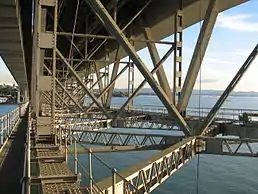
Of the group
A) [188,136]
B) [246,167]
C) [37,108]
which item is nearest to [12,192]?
[37,108]

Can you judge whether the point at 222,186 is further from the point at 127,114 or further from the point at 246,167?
the point at 127,114

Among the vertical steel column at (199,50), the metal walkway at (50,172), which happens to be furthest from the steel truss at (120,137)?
the metal walkway at (50,172)

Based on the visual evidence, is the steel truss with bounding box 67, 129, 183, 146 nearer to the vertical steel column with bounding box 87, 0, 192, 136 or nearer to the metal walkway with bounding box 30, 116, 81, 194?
the vertical steel column with bounding box 87, 0, 192, 136

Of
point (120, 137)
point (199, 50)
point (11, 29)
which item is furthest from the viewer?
point (120, 137)

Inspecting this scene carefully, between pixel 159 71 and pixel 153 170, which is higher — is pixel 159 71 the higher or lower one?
the higher one

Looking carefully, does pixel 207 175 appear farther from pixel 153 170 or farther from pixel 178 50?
pixel 153 170

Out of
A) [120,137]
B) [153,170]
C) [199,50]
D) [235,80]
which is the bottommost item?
[153,170]

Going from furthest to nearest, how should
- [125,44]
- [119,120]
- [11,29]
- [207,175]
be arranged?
[207,175] < [119,120] < [11,29] < [125,44]

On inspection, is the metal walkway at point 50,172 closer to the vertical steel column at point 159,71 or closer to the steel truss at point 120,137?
the steel truss at point 120,137

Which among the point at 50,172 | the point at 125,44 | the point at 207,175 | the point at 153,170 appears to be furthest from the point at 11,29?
the point at 207,175
